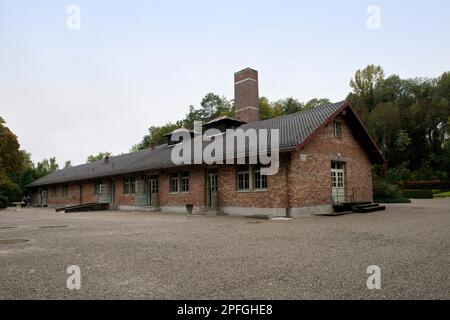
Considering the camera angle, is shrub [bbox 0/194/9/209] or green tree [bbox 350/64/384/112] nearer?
shrub [bbox 0/194/9/209]

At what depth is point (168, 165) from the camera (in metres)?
19.1

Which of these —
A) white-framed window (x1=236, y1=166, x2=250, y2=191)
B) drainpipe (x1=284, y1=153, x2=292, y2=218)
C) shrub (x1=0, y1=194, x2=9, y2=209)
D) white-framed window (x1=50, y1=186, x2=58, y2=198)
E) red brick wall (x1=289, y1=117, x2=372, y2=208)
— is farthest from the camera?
white-framed window (x1=50, y1=186, x2=58, y2=198)

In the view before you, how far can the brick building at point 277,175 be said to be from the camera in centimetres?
1434

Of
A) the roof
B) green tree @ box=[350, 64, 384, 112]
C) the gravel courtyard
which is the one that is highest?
green tree @ box=[350, 64, 384, 112]

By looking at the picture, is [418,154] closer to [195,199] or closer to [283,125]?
[283,125]

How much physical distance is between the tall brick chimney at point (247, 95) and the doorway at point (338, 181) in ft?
25.3

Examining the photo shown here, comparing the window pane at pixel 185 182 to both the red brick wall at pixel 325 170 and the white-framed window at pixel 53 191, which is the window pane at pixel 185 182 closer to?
the red brick wall at pixel 325 170

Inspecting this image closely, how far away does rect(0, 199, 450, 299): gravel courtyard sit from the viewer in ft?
13.0

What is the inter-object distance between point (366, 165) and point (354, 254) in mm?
15339

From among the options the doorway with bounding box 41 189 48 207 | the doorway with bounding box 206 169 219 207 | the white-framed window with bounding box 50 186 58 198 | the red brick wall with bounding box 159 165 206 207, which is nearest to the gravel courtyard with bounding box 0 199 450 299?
the doorway with bounding box 206 169 219 207

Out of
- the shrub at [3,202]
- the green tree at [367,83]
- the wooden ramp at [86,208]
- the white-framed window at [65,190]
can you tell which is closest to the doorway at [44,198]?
the white-framed window at [65,190]

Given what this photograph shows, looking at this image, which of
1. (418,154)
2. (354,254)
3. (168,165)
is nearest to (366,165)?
(168,165)

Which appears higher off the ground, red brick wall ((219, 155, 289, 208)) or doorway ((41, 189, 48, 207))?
red brick wall ((219, 155, 289, 208))

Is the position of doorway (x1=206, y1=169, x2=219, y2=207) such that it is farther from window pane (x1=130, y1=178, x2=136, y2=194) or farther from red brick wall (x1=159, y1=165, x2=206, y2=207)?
window pane (x1=130, y1=178, x2=136, y2=194)
